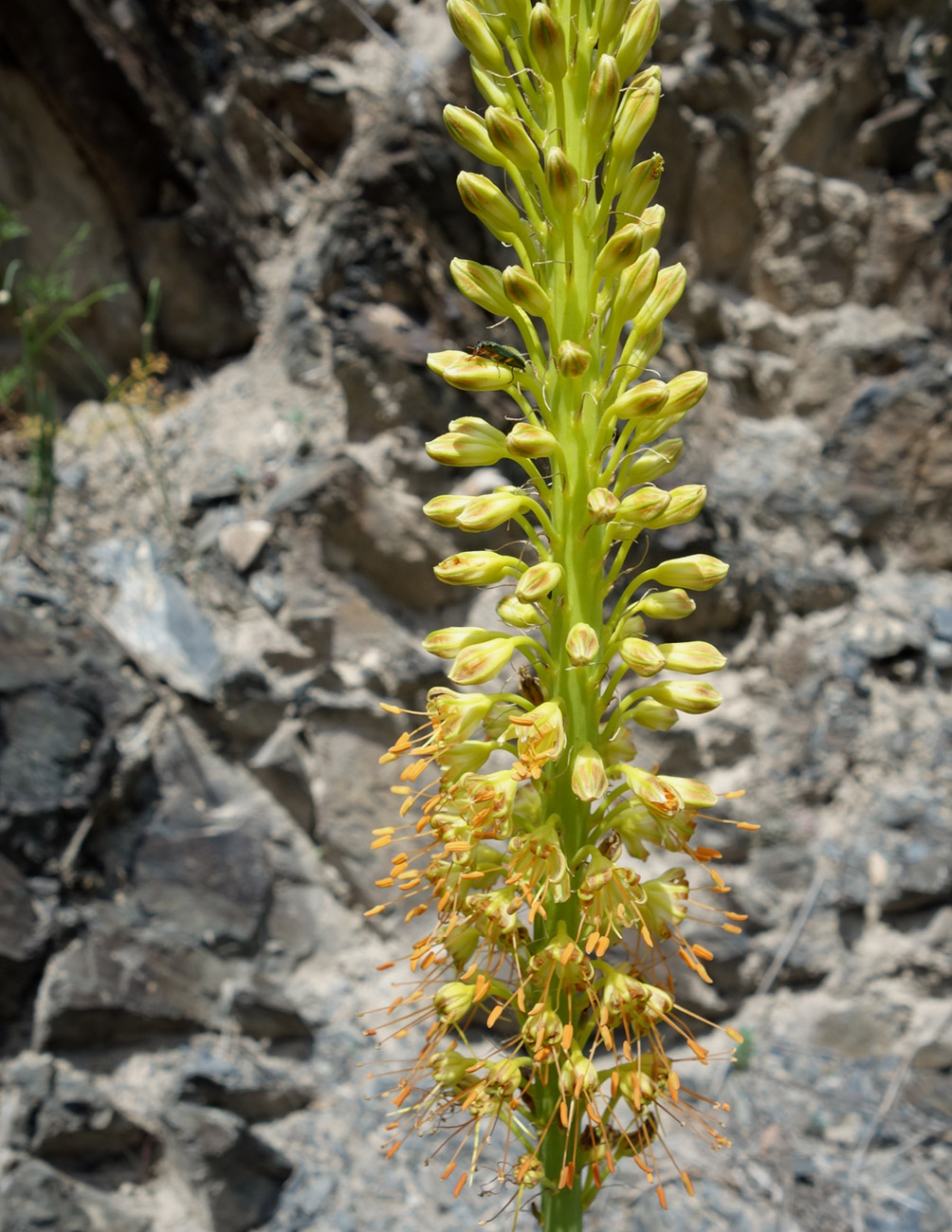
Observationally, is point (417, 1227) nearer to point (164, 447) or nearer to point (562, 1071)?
point (562, 1071)

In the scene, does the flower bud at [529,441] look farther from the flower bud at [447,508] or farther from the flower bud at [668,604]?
the flower bud at [668,604]

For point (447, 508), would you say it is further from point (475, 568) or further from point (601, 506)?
point (601, 506)

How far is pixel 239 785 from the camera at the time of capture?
4422 millimetres

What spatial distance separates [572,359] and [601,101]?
480mm

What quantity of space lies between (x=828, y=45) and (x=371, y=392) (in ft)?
14.4

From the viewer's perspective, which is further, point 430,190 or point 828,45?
point 828,45

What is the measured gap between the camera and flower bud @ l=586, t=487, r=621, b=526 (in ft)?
4.50

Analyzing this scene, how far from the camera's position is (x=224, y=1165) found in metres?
3.46

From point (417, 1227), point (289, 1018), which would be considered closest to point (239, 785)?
point (289, 1018)

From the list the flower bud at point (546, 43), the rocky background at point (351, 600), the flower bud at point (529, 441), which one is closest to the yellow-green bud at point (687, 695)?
the flower bud at point (529, 441)

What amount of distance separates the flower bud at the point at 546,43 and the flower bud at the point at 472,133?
15cm

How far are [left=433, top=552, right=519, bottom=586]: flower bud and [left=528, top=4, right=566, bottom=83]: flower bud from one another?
89 cm

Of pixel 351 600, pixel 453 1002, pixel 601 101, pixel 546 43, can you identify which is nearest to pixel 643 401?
pixel 601 101

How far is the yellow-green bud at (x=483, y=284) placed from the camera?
1.57 m
